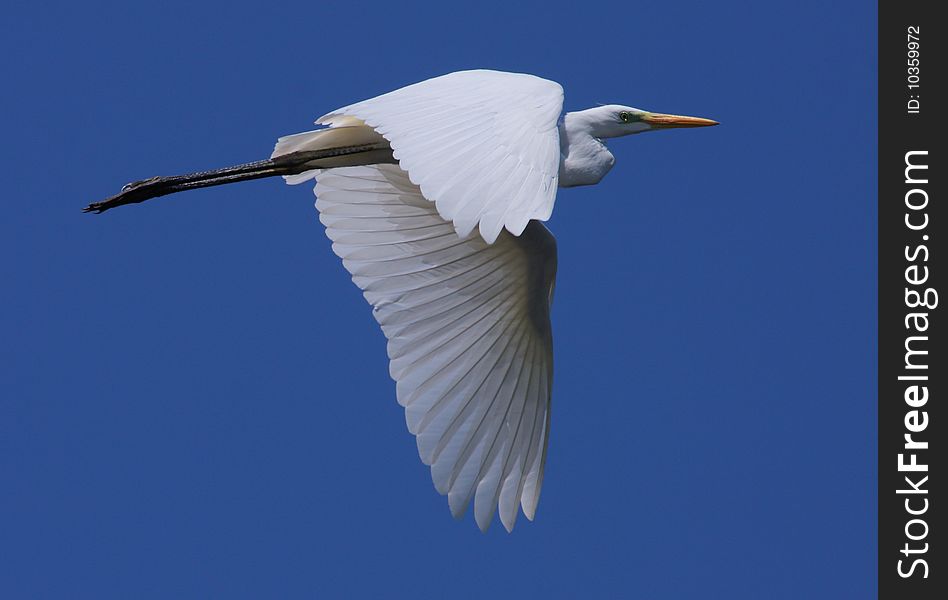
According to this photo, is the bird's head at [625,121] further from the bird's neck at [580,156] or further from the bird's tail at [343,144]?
the bird's tail at [343,144]

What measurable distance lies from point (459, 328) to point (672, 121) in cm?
158

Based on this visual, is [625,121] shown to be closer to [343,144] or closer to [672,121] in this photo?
[672,121]

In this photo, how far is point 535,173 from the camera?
20.3 ft

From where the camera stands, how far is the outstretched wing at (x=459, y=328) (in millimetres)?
8008

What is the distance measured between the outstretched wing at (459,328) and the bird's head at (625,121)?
58cm

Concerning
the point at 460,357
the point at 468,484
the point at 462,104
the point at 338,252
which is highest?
the point at 462,104

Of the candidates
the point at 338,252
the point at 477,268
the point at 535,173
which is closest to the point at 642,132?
the point at 477,268

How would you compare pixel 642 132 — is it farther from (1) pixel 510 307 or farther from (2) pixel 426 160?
(2) pixel 426 160

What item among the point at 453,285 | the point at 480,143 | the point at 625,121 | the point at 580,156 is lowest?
the point at 453,285

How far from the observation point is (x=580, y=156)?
26.3 feet

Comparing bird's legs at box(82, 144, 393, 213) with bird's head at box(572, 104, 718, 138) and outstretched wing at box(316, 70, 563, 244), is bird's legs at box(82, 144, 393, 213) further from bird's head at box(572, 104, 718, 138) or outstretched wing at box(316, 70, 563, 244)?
bird's head at box(572, 104, 718, 138)

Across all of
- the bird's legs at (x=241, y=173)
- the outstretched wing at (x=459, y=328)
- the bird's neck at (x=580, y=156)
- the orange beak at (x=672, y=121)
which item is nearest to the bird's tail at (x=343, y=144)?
the bird's legs at (x=241, y=173)

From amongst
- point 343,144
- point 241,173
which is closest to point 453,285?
point 343,144
